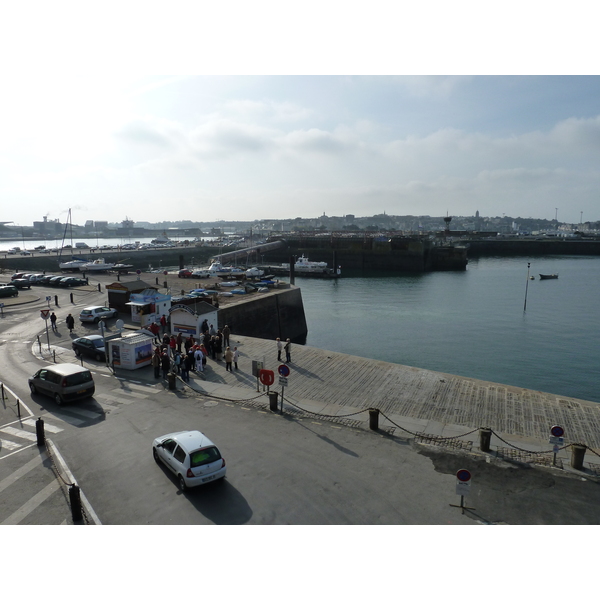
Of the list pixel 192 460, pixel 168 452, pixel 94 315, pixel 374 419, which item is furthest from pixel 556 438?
pixel 94 315

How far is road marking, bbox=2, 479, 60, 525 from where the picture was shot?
9391mm

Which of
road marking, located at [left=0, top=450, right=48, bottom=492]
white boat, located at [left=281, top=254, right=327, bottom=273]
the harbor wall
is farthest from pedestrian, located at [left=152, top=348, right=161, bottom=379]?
white boat, located at [left=281, top=254, right=327, bottom=273]

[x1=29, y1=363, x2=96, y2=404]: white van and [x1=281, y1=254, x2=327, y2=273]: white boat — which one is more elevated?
[x1=29, y1=363, x2=96, y2=404]: white van

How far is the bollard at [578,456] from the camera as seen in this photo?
11.7 m

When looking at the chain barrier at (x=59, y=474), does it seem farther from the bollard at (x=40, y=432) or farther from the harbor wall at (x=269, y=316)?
the harbor wall at (x=269, y=316)

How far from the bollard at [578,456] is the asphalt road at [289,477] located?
0.54m

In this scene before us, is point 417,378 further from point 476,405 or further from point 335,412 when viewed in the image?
point 335,412

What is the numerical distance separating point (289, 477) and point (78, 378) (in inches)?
380

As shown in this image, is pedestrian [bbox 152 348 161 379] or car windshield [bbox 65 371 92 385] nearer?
car windshield [bbox 65 371 92 385]

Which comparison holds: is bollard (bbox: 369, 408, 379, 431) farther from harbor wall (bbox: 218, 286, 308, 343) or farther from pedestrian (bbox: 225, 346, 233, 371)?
harbor wall (bbox: 218, 286, 308, 343)

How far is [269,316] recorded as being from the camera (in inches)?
1499

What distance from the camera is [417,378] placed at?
755 inches

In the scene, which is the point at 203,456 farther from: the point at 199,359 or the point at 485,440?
the point at 199,359

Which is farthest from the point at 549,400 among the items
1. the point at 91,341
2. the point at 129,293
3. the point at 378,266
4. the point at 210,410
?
the point at 378,266
